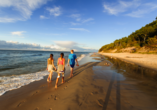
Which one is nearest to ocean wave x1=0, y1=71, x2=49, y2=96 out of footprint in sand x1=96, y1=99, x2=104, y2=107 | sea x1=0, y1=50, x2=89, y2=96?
sea x1=0, y1=50, x2=89, y2=96

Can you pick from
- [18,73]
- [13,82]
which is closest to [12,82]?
[13,82]

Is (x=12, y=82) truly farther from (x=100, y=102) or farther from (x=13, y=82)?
(x=100, y=102)

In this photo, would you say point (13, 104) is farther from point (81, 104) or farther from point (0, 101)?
point (81, 104)

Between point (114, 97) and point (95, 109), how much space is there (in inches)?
52.3

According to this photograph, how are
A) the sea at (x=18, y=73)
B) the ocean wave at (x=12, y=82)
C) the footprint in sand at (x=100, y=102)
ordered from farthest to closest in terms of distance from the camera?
the sea at (x=18, y=73)
the ocean wave at (x=12, y=82)
the footprint in sand at (x=100, y=102)

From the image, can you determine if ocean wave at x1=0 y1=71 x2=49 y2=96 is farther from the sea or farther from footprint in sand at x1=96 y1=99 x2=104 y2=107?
footprint in sand at x1=96 y1=99 x2=104 y2=107

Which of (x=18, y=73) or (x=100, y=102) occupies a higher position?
(x=100, y=102)

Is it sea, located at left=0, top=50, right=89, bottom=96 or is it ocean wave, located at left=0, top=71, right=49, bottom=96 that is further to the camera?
sea, located at left=0, top=50, right=89, bottom=96

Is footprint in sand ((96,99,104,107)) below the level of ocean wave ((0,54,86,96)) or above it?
above

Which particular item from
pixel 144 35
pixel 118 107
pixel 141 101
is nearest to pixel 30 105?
pixel 118 107

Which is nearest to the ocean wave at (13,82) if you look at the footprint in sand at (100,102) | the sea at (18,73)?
the sea at (18,73)

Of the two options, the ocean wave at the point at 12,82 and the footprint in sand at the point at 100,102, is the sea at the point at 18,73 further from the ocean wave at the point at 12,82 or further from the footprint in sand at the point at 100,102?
the footprint in sand at the point at 100,102

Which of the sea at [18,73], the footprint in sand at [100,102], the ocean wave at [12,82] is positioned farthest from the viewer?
the sea at [18,73]

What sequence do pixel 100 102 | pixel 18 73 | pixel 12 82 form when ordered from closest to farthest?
pixel 100 102, pixel 12 82, pixel 18 73
